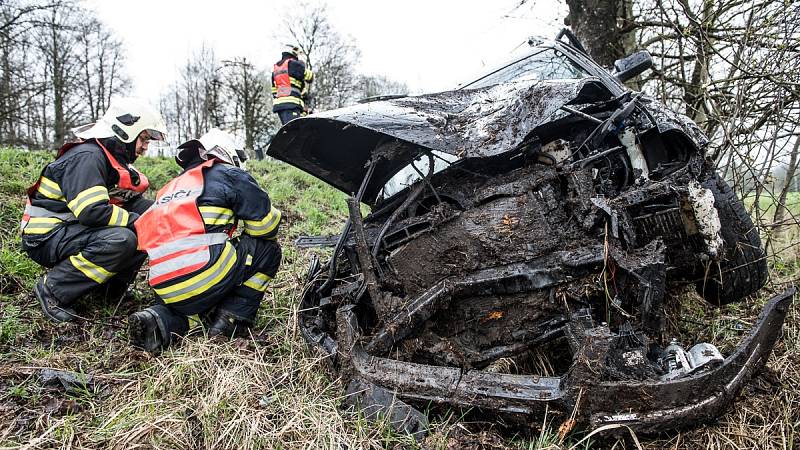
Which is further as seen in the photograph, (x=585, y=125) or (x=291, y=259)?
(x=291, y=259)

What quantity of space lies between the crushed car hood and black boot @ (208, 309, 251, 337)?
1.03 metres

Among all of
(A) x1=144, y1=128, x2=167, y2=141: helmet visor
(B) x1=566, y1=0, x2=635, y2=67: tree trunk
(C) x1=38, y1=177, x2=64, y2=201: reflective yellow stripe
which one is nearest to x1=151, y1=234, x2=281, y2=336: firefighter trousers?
(C) x1=38, y1=177, x2=64, y2=201: reflective yellow stripe

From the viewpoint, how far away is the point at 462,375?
1.92 m

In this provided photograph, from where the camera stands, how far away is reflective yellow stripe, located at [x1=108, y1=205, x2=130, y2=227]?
2920 millimetres

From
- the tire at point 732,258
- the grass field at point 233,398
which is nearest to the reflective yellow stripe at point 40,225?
the grass field at point 233,398

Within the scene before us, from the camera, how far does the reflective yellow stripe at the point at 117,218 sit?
9.58 feet

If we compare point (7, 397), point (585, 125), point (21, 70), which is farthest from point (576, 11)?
point (21, 70)

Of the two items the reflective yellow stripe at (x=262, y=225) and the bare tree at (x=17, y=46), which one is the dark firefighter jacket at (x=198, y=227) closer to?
the reflective yellow stripe at (x=262, y=225)

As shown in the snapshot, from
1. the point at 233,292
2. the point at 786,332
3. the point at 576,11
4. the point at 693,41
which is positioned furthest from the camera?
the point at 576,11

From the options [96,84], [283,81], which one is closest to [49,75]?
[96,84]

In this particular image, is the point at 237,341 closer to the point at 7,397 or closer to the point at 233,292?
the point at 233,292

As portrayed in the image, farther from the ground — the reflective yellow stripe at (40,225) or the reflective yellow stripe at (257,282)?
the reflective yellow stripe at (40,225)

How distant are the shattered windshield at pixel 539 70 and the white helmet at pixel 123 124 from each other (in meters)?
2.36

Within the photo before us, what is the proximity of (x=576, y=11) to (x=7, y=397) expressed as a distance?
649 cm
